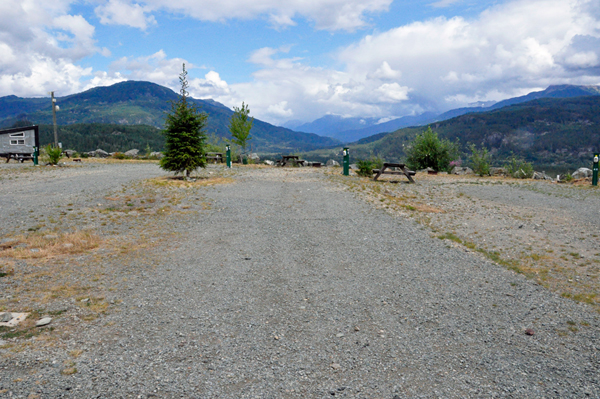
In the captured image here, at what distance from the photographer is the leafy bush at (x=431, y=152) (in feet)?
95.6

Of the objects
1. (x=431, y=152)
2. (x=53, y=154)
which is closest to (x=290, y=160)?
(x=431, y=152)

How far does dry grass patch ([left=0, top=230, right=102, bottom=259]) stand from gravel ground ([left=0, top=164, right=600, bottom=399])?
0.35 meters

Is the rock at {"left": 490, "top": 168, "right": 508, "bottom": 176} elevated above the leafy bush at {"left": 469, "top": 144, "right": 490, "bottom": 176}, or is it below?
below

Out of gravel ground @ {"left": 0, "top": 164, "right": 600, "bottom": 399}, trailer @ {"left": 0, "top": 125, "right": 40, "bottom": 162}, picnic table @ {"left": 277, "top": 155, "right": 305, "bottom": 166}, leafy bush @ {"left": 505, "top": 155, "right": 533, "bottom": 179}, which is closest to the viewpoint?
gravel ground @ {"left": 0, "top": 164, "right": 600, "bottom": 399}

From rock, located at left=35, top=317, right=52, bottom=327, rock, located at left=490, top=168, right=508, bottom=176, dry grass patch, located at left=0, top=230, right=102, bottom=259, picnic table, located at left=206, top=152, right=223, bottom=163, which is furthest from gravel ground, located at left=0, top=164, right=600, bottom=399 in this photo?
rock, located at left=490, top=168, right=508, bottom=176

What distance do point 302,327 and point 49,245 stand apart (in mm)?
5443

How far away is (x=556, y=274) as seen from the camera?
19.1 feet

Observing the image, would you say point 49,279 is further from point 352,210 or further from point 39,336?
point 352,210

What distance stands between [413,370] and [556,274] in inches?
154

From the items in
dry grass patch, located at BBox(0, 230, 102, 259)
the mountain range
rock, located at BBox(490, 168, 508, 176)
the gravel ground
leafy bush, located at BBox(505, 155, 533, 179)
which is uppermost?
the mountain range

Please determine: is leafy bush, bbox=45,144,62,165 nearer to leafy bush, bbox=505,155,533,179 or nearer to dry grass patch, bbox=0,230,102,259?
dry grass patch, bbox=0,230,102,259

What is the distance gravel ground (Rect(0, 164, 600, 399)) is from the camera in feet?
10.3

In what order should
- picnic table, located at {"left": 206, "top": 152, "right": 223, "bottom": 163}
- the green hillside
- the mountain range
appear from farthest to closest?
the green hillside
the mountain range
picnic table, located at {"left": 206, "top": 152, "right": 223, "bottom": 163}

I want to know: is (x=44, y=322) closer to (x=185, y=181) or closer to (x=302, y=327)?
(x=302, y=327)
